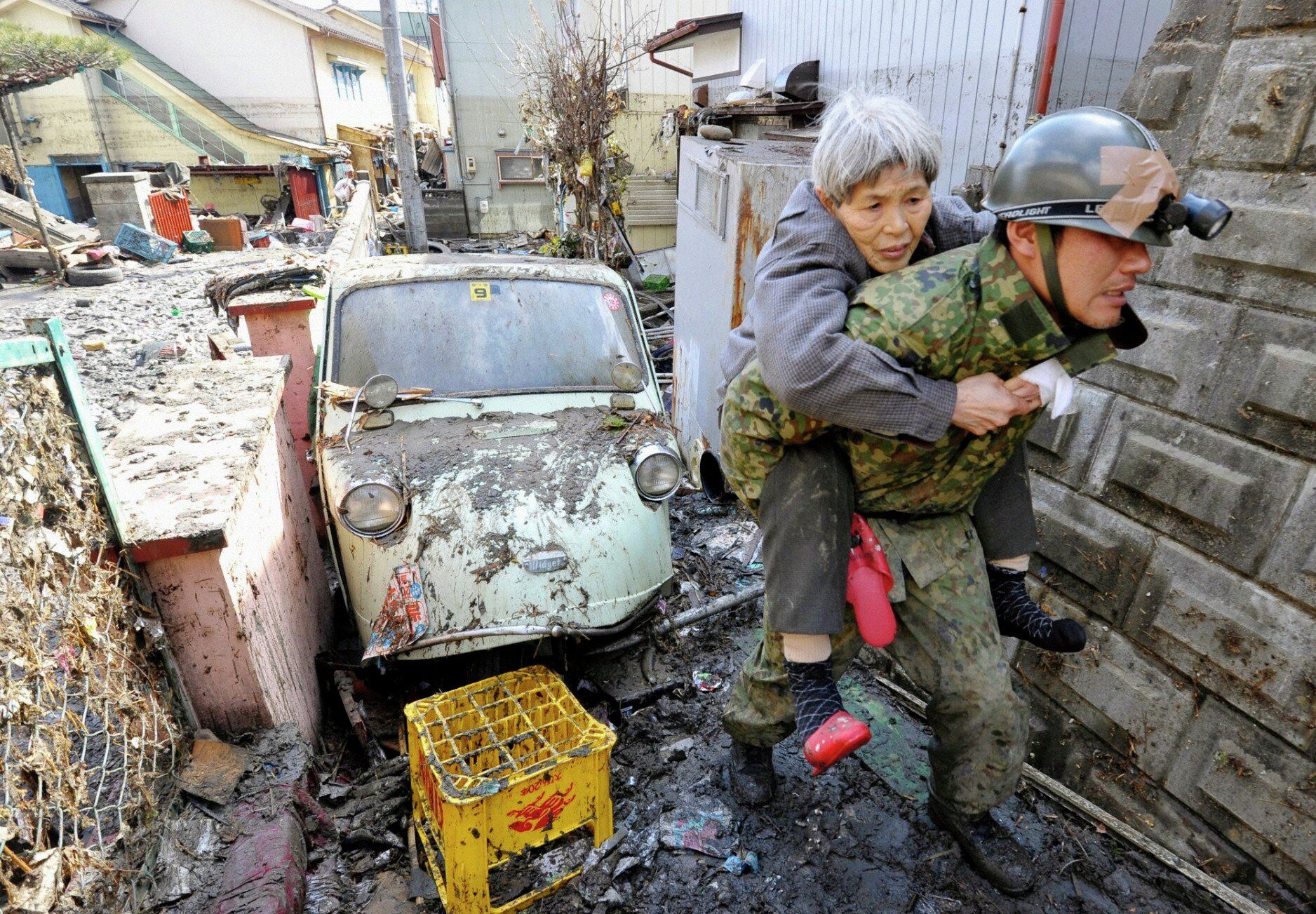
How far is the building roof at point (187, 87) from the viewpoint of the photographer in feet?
85.7

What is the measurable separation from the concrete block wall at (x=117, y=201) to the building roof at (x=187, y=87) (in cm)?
1177

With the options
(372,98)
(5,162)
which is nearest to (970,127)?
(5,162)

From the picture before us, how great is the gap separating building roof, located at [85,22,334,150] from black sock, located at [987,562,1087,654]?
29.4 meters

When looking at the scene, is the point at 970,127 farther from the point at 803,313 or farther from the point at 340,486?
the point at 340,486

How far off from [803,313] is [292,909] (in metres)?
2.05

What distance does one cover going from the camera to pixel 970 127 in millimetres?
4867

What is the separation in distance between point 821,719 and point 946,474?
0.73 metres

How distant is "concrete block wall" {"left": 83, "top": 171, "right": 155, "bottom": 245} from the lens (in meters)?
15.2

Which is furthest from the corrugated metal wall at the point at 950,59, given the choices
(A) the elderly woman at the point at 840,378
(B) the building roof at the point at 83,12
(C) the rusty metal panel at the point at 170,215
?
(B) the building roof at the point at 83,12

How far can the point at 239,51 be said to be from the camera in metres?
27.9

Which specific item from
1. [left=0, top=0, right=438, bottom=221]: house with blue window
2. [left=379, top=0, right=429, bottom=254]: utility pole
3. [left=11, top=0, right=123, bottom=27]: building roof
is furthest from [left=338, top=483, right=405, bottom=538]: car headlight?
[left=11, top=0, right=123, bottom=27]: building roof

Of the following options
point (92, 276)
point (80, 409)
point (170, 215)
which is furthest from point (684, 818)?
point (170, 215)

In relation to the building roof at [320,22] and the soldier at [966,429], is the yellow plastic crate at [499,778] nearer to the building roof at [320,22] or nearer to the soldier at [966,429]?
the soldier at [966,429]

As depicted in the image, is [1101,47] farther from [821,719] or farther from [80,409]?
[80,409]
